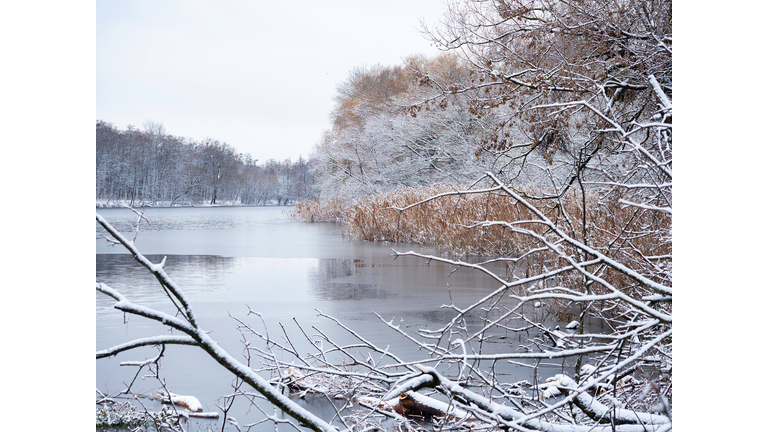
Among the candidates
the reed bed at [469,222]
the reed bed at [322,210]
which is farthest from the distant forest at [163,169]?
the reed bed at [322,210]

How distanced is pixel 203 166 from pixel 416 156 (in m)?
5.12

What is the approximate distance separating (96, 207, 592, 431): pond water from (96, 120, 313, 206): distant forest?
0.68ft

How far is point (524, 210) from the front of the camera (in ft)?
19.6

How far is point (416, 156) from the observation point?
945 cm

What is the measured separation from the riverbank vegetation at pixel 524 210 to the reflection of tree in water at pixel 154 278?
1.81 meters

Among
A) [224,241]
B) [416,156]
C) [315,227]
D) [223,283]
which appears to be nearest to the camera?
[223,283]

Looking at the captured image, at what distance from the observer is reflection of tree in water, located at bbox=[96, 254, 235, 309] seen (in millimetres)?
4980

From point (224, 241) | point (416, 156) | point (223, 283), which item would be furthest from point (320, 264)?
point (224, 241)

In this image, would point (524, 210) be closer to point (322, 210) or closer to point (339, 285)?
point (339, 285)

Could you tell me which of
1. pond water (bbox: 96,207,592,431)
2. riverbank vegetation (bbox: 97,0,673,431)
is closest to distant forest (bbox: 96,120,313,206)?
pond water (bbox: 96,207,592,431)

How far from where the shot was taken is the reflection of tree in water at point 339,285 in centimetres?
491

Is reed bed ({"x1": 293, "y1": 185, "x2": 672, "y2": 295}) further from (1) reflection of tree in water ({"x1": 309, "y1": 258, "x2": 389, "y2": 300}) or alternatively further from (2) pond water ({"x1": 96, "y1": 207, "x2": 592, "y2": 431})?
(1) reflection of tree in water ({"x1": 309, "y1": 258, "x2": 389, "y2": 300})
